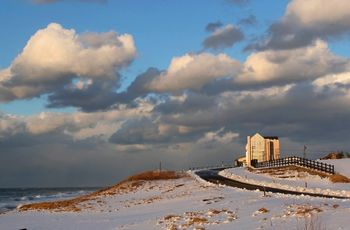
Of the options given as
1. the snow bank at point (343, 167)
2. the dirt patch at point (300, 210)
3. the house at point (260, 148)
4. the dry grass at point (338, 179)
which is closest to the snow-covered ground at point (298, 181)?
the snow bank at point (343, 167)

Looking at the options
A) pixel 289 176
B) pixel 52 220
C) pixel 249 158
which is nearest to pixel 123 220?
pixel 52 220

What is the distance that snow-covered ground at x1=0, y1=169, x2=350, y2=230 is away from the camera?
2514 cm

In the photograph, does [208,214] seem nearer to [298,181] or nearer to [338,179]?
[338,179]

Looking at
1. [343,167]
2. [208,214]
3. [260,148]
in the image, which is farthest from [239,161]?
[208,214]

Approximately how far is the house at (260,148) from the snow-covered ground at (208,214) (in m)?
39.9

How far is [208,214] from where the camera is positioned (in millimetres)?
30328

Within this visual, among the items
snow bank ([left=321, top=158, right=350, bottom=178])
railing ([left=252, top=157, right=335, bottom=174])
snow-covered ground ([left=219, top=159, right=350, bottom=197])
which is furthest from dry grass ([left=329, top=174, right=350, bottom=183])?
snow bank ([left=321, top=158, right=350, bottom=178])

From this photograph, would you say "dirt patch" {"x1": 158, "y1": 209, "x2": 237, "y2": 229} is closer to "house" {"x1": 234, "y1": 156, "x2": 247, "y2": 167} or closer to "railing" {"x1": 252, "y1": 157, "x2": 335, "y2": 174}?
"railing" {"x1": 252, "y1": 157, "x2": 335, "y2": 174}

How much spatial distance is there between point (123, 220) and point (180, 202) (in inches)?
339

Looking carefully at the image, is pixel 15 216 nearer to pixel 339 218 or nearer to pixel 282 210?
pixel 282 210

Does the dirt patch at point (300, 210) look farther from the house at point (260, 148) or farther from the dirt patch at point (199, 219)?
the house at point (260, 148)

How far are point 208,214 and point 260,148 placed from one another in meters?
62.1

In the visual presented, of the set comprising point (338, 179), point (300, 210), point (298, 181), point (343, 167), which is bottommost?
point (300, 210)

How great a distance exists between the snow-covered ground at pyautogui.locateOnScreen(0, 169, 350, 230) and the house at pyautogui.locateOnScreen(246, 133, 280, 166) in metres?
39.9
